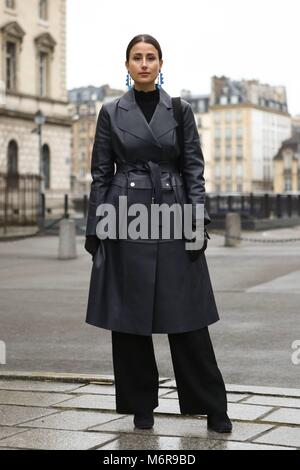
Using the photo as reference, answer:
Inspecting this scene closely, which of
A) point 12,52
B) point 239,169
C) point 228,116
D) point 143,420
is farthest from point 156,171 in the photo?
point 239,169

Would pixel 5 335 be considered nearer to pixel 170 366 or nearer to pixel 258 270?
pixel 170 366

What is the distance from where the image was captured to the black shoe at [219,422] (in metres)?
5.25

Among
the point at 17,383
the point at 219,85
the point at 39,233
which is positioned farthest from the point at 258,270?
the point at 219,85

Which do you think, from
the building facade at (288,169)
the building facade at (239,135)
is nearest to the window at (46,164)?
the building facade at (288,169)

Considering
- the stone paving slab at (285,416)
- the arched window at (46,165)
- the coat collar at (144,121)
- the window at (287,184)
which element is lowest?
the stone paving slab at (285,416)

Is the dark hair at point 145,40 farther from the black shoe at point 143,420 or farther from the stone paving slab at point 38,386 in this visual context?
the stone paving slab at point 38,386

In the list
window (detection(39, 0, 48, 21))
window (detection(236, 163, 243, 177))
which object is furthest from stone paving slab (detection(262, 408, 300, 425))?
window (detection(236, 163, 243, 177))

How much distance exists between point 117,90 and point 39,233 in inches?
4765

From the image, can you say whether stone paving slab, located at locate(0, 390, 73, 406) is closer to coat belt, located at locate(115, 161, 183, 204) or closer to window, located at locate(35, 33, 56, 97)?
coat belt, located at locate(115, 161, 183, 204)

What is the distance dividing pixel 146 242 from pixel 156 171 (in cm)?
37

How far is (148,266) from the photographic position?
532 cm

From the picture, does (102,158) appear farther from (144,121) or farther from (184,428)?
(184,428)

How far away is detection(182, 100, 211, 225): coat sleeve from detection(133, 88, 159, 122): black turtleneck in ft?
0.51

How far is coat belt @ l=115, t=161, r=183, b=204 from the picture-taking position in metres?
5.34
